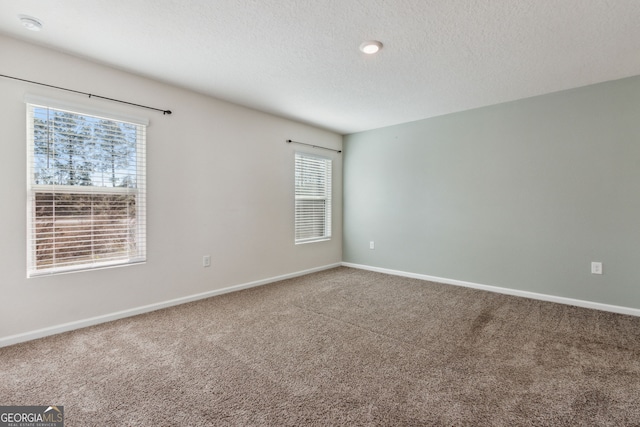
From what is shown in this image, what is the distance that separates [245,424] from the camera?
4.58 feet

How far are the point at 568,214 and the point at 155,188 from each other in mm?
4415

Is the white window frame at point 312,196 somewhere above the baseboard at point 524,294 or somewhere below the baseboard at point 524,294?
above

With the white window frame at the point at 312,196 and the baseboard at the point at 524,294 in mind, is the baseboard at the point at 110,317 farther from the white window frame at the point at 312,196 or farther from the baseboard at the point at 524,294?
the baseboard at the point at 524,294

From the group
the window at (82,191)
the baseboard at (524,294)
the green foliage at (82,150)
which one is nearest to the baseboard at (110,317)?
the window at (82,191)

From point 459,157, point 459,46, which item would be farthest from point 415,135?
point 459,46

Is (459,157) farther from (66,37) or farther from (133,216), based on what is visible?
(66,37)

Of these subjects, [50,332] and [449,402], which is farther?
[50,332]

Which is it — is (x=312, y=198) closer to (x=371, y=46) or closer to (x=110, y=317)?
(x=371, y=46)

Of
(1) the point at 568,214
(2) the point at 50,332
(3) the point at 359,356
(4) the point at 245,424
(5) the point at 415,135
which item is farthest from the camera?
(5) the point at 415,135

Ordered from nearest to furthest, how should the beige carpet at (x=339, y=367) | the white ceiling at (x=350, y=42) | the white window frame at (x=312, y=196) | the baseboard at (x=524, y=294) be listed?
1. the beige carpet at (x=339, y=367)
2. the white ceiling at (x=350, y=42)
3. the baseboard at (x=524, y=294)
4. the white window frame at (x=312, y=196)

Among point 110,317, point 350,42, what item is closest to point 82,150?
point 110,317

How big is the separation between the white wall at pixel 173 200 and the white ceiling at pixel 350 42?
0.24 meters

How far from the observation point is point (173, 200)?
3068mm

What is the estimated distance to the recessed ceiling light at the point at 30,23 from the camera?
1954 millimetres
